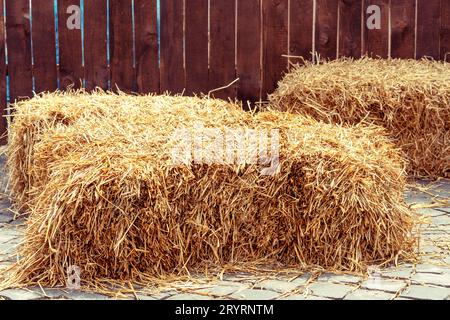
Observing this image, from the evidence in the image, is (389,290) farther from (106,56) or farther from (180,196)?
(106,56)

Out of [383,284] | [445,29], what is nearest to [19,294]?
[383,284]

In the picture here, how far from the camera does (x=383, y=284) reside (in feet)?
12.9

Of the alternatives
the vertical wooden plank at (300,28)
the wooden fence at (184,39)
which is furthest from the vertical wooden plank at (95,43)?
the vertical wooden plank at (300,28)

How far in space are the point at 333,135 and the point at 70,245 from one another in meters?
1.61

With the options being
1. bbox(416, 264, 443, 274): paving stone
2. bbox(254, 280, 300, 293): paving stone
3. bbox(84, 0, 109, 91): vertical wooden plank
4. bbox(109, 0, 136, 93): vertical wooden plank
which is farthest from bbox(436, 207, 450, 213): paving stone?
bbox(84, 0, 109, 91): vertical wooden plank

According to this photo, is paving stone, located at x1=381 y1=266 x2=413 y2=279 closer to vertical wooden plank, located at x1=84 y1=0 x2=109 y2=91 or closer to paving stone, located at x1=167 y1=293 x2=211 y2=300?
paving stone, located at x1=167 y1=293 x2=211 y2=300

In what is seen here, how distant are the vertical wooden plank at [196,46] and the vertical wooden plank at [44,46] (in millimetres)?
1249

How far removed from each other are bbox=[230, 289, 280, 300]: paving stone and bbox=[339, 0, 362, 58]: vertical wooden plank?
4349mm

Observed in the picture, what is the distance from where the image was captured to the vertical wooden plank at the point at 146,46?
300 inches

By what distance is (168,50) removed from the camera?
25.2 ft

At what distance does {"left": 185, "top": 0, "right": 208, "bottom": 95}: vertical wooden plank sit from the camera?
7.61 m

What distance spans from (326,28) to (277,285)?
4.23m
